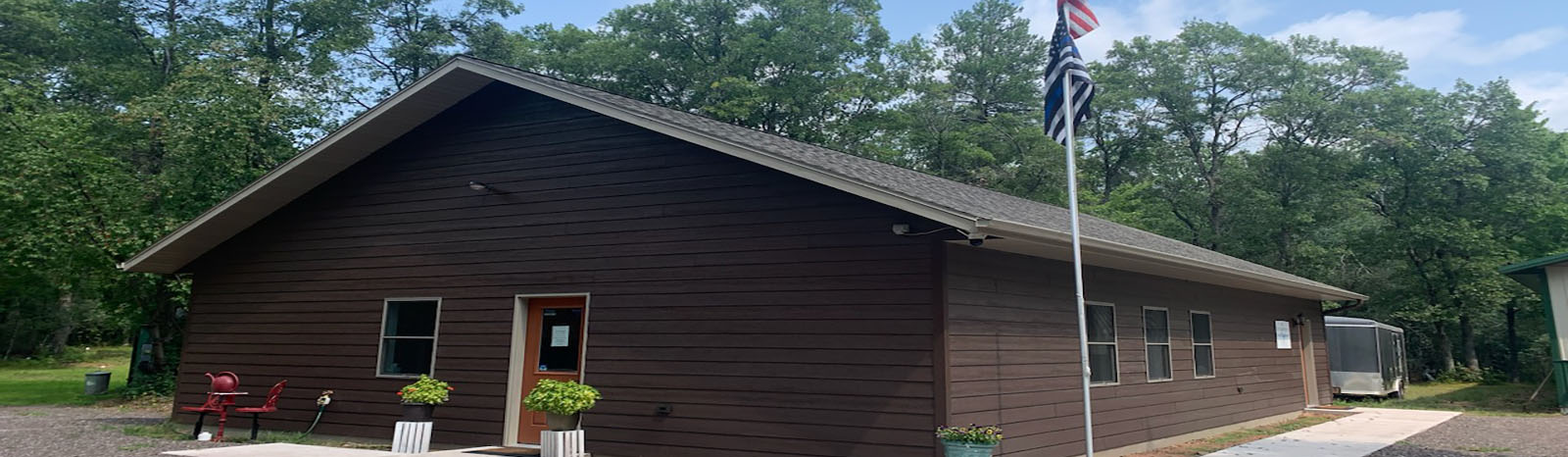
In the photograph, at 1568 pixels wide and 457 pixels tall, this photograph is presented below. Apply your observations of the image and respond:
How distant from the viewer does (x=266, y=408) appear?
9.93 meters

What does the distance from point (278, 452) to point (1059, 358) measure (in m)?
7.38

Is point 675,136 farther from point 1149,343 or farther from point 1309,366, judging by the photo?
point 1309,366

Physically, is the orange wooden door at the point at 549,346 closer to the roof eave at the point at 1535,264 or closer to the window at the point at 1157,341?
the window at the point at 1157,341

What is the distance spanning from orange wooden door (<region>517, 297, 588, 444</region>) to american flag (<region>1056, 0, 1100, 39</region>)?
5.17 meters

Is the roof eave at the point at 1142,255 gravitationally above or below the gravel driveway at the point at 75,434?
above

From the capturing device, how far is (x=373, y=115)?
998 centimetres

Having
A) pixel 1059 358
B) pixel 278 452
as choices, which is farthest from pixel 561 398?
pixel 1059 358

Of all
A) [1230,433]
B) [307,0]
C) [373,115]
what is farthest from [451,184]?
[307,0]

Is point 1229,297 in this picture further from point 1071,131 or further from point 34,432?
point 34,432

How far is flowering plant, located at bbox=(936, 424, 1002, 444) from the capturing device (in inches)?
261

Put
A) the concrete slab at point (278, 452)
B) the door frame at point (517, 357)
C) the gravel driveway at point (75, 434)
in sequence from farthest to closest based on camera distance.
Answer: the door frame at point (517, 357) < the gravel driveway at point (75, 434) < the concrete slab at point (278, 452)

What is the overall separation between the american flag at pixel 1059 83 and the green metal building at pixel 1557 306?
13.0 meters

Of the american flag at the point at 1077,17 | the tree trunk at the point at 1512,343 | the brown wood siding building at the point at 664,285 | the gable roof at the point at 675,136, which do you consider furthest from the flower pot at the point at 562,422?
the tree trunk at the point at 1512,343

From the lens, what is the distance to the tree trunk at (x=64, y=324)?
31.8m
